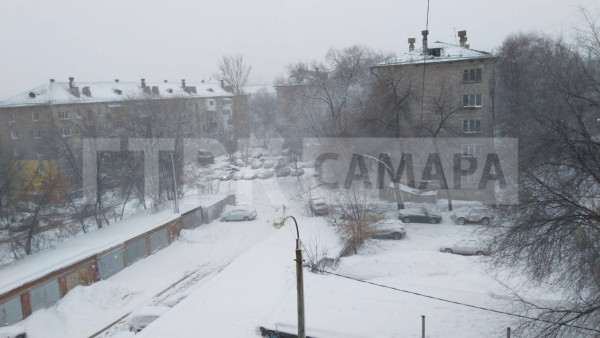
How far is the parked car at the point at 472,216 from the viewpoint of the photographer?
17875mm

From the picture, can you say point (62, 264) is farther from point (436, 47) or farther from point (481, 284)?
Answer: point (436, 47)

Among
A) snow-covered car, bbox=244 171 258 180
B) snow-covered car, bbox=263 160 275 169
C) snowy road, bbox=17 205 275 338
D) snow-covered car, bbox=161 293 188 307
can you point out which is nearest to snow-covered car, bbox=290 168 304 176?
snow-covered car, bbox=244 171 258 180

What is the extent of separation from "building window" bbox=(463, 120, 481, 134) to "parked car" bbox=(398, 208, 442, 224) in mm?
5705

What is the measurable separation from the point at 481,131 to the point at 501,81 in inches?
401

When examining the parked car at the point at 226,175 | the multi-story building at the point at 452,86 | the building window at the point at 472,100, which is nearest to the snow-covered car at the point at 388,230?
the multi-story building at the point at 452,86

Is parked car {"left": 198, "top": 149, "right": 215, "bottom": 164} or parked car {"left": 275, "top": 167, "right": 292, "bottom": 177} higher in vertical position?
parked car {"left": 198, "top": 149, "right": 215, "bottom": 164}

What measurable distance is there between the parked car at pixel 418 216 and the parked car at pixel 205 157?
1871 centimetres

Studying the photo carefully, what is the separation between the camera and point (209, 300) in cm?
1112

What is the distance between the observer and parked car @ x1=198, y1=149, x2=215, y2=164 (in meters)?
33.3

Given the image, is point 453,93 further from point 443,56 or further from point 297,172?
point 297,172

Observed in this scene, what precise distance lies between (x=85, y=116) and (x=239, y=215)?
53.4 ft

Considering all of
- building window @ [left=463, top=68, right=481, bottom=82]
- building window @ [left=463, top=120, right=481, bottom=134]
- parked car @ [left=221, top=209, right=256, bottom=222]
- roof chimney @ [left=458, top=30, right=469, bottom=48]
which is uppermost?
roof chimney @ [left=458, top=30, right=469, bottom=48]

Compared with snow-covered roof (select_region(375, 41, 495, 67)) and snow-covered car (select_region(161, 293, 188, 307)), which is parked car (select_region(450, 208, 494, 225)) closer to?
snow-covered roof (select_region(375, 41, 495, 67))

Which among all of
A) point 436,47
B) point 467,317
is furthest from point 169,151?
point 467,317
